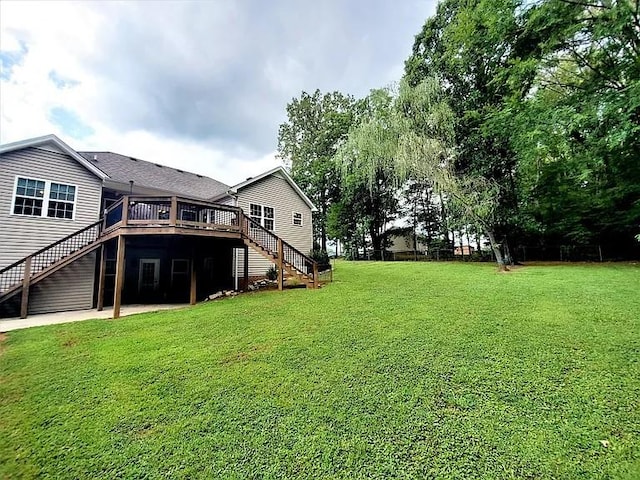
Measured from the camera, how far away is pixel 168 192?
1213 cm

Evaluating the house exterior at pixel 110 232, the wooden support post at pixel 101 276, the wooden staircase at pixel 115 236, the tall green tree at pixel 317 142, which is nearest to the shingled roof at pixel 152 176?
the house exterior at pixel 110 232

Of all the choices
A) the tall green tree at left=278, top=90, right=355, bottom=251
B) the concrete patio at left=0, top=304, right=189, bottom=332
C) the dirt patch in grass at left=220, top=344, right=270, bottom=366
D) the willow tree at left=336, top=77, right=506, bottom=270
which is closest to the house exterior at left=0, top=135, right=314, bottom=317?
the concrete patio at left=0, top=304, right=189, bottom=332

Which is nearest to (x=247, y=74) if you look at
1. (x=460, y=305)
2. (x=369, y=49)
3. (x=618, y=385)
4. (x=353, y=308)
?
(x=369, y=49)

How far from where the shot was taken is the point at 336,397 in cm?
365

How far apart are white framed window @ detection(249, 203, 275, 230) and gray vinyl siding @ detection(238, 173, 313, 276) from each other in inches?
6.2

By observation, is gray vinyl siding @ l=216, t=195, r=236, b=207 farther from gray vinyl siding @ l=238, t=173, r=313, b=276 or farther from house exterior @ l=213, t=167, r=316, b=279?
gray vinyl siding @ l=238, t=173, r=313, b=276

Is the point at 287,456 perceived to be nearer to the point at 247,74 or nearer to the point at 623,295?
the point at 623,295

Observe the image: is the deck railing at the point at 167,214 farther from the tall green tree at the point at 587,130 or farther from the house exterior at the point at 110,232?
the tall green tree at the point at 587,130

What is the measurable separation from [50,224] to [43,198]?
0.87m

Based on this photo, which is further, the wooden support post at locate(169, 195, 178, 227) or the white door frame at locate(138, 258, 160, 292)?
the white door frame at locate(138, 258, 160, 292)

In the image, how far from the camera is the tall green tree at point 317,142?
2852cm

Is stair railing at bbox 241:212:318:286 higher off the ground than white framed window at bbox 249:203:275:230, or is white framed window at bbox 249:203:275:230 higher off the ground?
white framed window at bbox 249:203:275:230

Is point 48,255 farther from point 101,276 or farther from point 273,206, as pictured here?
A: point 273,206

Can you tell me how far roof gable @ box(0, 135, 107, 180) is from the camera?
882 centimetres
